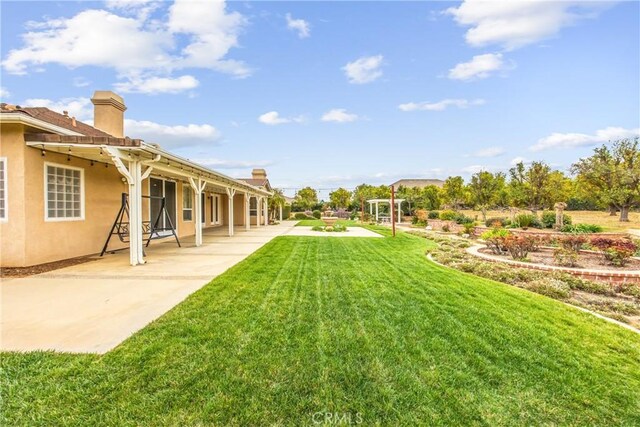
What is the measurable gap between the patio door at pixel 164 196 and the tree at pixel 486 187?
21.0m

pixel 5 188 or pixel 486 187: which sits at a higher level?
pixel 486 187

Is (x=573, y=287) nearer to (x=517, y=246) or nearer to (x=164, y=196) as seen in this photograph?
(x=517, y=246)

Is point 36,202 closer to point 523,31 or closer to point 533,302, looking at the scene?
point 533,302

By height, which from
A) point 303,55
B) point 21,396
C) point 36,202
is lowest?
point 21,396

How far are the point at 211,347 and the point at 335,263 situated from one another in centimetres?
483

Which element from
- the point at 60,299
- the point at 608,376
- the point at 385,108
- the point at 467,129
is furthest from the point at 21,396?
the point at 467,129

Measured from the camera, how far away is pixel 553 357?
3100 millimetres

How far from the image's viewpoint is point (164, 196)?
1241cm

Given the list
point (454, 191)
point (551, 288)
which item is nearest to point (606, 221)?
point (454, 191)

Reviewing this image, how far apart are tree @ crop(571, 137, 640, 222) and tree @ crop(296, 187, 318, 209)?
28.6m

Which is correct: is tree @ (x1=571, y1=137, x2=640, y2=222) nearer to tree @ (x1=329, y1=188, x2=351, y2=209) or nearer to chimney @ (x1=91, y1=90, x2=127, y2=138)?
tree @ (x1=329, y1=188, x2=351, y2=209)

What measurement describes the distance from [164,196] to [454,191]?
100 feet
